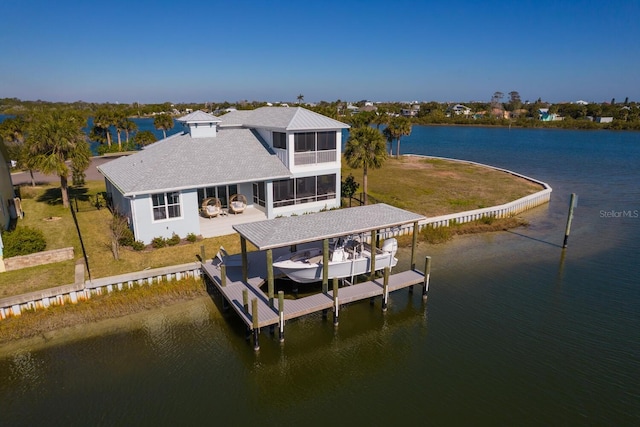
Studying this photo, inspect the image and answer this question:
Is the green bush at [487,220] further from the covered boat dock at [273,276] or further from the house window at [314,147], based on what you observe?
the covered boat dock at [273,276]

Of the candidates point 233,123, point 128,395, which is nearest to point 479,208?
point 233,123

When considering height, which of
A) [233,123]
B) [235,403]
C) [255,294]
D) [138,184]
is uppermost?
[233,123]

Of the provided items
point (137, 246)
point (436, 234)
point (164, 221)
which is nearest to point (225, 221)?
point (164, 221)

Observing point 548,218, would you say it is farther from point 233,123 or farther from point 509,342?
point 233,123

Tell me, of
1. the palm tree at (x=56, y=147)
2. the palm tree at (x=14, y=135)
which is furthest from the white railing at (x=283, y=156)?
the palm tree at (x=14, y=135)

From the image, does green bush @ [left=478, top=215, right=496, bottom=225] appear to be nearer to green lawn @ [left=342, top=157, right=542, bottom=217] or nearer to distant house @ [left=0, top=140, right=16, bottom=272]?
green lawn @ [left=342, top=157, right=542, bottom=217]

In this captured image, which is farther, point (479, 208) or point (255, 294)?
point (479, 208)
